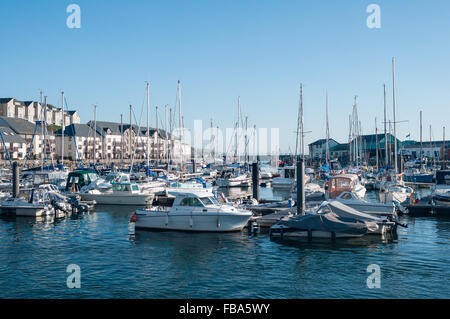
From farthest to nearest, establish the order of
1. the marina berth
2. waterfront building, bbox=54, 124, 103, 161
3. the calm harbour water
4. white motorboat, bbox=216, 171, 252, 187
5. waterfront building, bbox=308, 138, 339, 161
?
waterfront building, bbox=308, 138, 339, 161 < waterfront building, bbox=54, 124, 103, 161 < white motorboat, bbox=216, 171, 252, 187 < the marina berth < the calm harbour water

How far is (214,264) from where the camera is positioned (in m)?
21.1

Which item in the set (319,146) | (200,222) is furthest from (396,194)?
(319,146)

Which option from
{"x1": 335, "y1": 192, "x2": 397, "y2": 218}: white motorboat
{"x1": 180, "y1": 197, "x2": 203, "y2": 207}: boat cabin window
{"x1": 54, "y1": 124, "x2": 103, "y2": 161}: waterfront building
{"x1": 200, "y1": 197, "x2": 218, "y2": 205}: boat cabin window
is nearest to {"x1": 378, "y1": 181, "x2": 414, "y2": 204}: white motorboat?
{"x1": 335, "y1": 192, "x2": 397, "y2": 218}: white motorboat

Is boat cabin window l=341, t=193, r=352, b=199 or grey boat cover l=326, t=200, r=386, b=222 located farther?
→ boat cabin window l=341, t=193, r=352, b=199

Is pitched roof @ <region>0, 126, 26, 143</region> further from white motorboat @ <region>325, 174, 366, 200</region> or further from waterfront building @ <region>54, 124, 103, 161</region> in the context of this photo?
white motorboat @ <region>325, 174, 366, 200</region>

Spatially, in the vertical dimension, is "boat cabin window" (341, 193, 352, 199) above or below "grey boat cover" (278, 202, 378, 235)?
above

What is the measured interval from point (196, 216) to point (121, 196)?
18721 millimetres

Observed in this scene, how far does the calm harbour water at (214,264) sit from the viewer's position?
56.1 feet

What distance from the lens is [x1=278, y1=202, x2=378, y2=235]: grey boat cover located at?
25.6m

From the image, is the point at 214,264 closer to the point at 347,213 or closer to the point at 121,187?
the point at 347,213

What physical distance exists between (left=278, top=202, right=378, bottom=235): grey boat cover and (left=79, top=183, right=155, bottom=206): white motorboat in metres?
21.6

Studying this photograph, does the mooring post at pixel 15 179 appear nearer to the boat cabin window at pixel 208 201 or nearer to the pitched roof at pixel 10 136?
the boat cabin window at pixel 208 201
